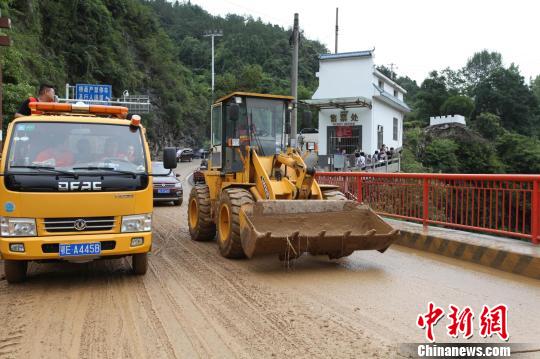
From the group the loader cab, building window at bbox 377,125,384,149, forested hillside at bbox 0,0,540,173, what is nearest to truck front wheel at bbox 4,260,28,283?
the loader cab

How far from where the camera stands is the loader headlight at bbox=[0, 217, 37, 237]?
219 inches

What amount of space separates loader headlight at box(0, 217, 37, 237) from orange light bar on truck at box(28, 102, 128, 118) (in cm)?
180

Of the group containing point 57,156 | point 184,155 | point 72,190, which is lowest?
point 72,190

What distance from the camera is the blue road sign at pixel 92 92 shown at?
1243 inches

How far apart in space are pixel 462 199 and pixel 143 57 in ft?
166

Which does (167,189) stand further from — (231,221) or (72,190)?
(72,190)

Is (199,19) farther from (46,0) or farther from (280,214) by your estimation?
(280,214)

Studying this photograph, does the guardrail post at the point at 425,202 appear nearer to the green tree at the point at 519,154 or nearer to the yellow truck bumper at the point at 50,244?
the yellow truck bumper at the point at 50,244

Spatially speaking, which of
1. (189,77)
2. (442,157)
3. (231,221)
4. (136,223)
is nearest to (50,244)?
(136,223)

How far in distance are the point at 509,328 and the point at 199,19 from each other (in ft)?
332

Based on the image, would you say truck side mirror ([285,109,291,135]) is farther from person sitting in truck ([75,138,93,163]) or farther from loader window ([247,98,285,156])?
person sitting in truck ([75,138,93,163])

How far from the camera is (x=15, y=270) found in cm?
595

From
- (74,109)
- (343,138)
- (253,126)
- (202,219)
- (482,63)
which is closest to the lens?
(74,109)

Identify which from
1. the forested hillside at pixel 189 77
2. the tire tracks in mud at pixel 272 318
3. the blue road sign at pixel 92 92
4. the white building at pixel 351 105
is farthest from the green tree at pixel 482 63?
the tire tracks in mud at pixel 272 318
